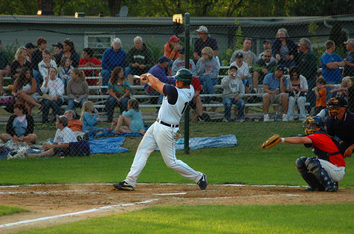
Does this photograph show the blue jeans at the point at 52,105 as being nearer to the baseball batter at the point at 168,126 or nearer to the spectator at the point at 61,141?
the spectator at the point at 61,141

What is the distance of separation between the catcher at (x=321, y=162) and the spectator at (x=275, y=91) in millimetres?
7213

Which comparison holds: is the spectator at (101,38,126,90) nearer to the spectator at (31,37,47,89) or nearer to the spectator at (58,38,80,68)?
the spectator at (58,38,80,68)

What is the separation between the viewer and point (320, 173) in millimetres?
9078

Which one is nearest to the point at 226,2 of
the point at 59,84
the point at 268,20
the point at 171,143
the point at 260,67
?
the point at 268,20

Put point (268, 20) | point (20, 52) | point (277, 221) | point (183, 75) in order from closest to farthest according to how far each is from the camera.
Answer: point (277, 221), point (183, 75), point (20, 52), point (268, 20)

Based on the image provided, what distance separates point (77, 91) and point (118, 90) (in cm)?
116

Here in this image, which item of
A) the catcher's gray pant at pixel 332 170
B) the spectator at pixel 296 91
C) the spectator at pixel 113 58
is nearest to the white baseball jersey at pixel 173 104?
the catcher's gray pant at pixel 332 170

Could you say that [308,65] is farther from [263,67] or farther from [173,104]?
[173,104]

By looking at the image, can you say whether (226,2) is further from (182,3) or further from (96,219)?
(96,219)

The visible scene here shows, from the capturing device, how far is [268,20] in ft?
Result: 86.8

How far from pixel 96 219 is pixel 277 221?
7.13 feet

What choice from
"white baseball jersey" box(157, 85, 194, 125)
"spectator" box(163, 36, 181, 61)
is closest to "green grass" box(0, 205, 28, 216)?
"white baseball jersey" box(157, 85, 194, 125)

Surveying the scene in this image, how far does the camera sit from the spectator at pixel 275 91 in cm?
1658

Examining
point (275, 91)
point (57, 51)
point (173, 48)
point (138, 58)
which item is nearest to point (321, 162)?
point (275, 91)
